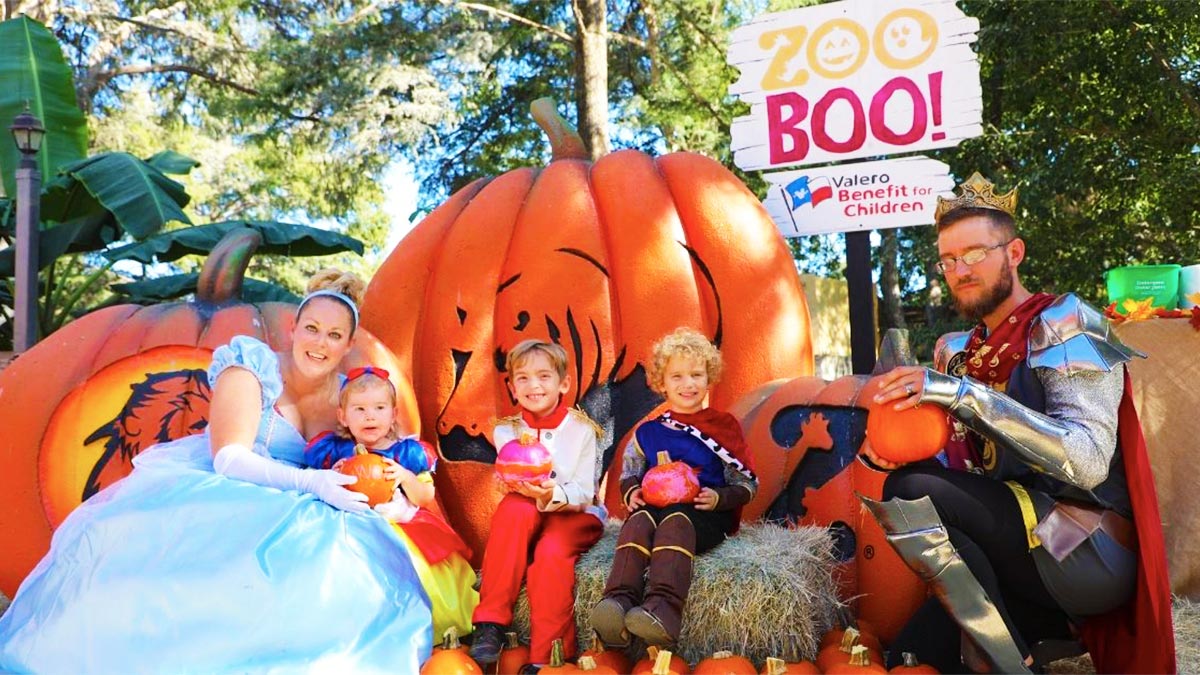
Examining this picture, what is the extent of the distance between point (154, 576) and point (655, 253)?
213cm

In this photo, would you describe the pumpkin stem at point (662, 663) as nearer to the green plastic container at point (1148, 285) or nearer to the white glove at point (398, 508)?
the white glove at point (398, 508)

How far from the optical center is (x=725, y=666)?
2.68m

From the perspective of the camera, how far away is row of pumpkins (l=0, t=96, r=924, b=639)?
3764 millimetres

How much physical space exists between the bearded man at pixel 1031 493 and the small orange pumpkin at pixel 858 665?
23 centimetres

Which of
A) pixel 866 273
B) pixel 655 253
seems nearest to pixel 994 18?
pixel 866 273

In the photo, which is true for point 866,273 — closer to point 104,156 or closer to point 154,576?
point 154,576

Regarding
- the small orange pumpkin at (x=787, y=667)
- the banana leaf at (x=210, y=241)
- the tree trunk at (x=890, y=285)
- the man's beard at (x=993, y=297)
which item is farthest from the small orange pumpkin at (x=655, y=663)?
the tree trunk at (x=890, y=285)

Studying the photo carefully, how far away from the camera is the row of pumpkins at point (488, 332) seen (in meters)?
3.76

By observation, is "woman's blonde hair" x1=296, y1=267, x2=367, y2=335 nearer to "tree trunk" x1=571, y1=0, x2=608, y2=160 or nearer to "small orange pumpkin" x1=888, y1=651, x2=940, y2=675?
"small orange pumpkin" x1=888, y1=651, x2=940, y2=675

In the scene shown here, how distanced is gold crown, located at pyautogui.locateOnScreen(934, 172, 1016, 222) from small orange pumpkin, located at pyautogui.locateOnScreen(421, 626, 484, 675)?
1778 millimetres

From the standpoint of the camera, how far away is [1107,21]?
32.5ft

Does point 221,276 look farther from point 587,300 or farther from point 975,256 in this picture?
point 975,256

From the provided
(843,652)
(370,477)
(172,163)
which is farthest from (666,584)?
(172,163)

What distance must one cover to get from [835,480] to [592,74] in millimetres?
6011
